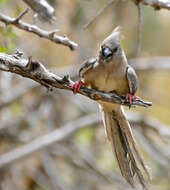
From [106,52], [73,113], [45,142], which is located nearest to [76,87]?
[106,52]

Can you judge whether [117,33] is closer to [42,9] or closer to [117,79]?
[117,79]

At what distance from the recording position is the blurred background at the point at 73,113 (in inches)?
215

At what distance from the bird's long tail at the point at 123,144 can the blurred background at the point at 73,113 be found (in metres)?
1.36

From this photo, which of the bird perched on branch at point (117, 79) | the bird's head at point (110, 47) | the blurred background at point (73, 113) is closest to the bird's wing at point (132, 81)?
the bird perched on branch at point (117, 79)

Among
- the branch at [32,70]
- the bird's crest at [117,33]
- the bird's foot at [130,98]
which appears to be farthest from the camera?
the bird's crest at [117,33]

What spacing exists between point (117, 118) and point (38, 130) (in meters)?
3.38

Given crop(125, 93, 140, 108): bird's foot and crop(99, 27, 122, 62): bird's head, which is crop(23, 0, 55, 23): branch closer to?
crop(99, 27, 122, 62): bird's head

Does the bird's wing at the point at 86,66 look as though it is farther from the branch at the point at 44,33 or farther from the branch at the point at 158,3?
the branch at the point at 158,3

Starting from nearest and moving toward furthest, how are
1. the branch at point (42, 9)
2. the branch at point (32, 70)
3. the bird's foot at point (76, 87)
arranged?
the branch at point (32, 70), the bird's foot at point (76, 87), the branch at point (42, 9)

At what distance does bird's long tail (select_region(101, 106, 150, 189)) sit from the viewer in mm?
3297

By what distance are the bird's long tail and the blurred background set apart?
1.36 m

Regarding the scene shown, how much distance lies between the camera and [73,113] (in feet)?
27.5

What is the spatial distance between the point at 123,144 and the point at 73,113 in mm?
4866

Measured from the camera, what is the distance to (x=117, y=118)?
12.1 ft
